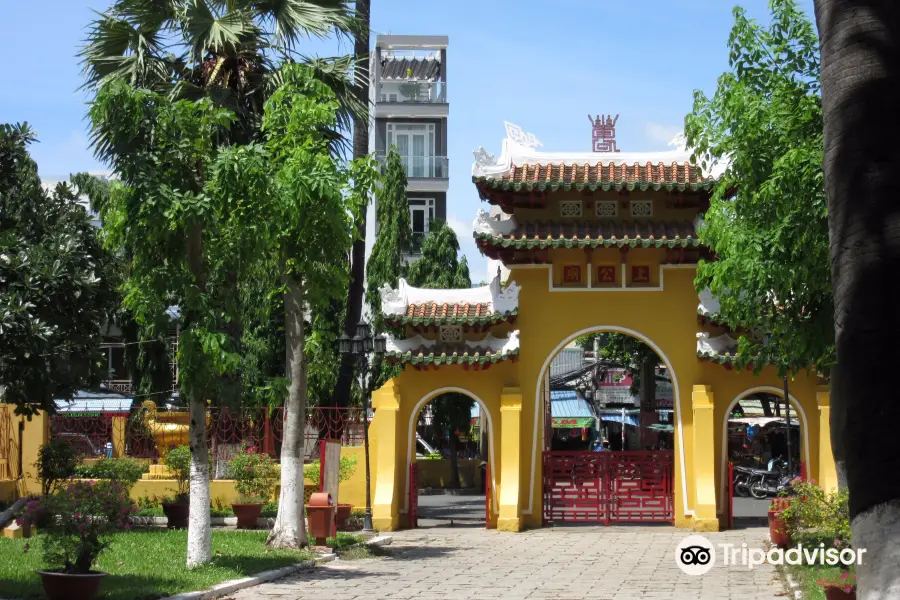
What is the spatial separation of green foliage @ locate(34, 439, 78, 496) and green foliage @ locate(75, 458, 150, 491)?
1.48 feet

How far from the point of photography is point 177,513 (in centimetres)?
1986

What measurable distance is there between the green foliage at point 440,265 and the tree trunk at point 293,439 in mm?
14457

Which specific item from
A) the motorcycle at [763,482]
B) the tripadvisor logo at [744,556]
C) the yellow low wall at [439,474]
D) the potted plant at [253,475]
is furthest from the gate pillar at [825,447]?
the yellow low wall at [439,474]

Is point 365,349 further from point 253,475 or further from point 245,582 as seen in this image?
point 245,582

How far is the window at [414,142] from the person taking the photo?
42.1m

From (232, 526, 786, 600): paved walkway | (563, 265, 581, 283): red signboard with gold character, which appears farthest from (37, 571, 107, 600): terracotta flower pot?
(563, 265, 581, 283): red signboard with gold character

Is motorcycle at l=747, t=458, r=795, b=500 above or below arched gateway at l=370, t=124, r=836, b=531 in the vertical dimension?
below

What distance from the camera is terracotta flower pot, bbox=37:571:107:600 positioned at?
11.0 meters

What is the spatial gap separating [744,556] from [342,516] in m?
7.48

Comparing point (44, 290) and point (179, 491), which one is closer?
point (44, 290)

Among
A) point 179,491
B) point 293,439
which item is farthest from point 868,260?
point 179,491

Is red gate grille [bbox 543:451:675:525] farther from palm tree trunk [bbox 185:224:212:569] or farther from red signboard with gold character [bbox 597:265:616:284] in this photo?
palm tree trunk [bbox 185:224:212:569]

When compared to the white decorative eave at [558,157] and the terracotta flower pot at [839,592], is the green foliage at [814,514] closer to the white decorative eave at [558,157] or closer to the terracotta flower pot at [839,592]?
the terracotta flower pot at [839,592]

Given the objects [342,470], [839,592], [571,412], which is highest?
[571,412]
